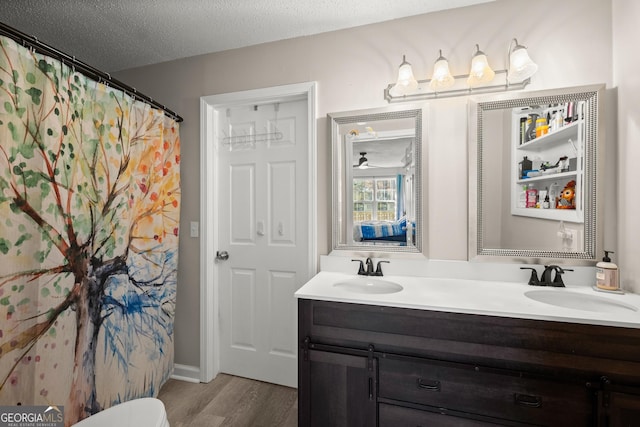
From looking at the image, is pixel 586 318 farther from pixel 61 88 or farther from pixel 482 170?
pixel 61 88

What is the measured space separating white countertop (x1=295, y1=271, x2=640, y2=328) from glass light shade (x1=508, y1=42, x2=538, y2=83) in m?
1.10

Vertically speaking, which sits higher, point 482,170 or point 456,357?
point 482,170

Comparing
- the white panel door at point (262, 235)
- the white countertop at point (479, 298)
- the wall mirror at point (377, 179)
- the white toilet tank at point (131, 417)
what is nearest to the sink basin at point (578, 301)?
the white countertop at point (479, 298)

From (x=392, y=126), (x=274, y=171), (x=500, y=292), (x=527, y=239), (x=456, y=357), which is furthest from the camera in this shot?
(x=274, y=171)

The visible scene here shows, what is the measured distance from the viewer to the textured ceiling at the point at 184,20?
5.34 feet

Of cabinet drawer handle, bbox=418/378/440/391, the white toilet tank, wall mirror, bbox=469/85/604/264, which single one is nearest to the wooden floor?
the white toilet tank

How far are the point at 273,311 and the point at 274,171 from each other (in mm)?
1025

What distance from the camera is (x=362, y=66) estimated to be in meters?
1.82

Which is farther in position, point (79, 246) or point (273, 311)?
point (273, 311)

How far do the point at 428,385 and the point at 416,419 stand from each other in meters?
0.16

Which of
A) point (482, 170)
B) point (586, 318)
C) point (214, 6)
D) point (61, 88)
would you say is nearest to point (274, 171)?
point (214, 6)

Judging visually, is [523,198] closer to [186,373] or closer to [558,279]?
[558,279]

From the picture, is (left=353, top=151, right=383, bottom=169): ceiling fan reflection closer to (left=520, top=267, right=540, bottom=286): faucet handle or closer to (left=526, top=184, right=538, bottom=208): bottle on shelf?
(left=526, top=184, right=538, bottom=208): bottle on shelf

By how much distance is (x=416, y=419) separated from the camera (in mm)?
1240
